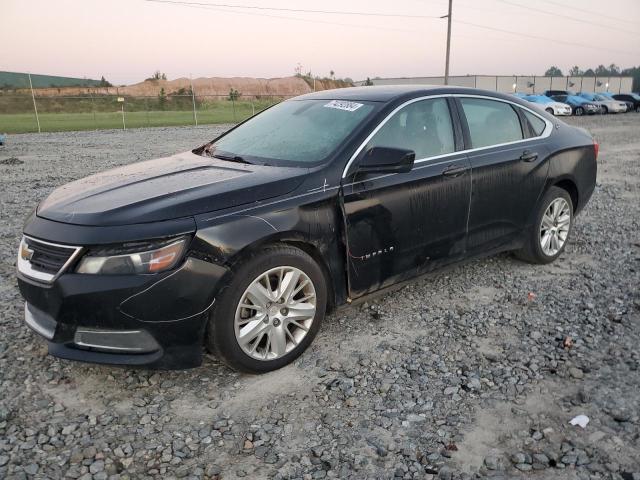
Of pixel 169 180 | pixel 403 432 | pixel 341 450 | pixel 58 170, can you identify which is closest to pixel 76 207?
pixel 169 180

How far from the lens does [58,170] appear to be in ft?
36.4

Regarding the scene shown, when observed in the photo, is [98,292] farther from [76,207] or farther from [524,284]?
[524,284]

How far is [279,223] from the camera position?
306 cm

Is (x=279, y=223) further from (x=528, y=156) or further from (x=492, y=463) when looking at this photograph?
(x=528, y=156)

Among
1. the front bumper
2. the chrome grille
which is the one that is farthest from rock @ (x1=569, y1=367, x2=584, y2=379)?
the chrome grille

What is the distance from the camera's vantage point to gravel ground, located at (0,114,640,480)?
8.07ft

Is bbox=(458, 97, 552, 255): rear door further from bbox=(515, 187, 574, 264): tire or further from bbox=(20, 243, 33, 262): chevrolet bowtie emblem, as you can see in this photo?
bbox=(20, 243, 33, 262): chevrolet bowtie emblem

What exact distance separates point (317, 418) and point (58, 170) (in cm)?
1025

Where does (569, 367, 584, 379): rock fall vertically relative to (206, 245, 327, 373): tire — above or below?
below

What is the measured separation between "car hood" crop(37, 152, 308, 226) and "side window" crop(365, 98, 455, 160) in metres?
0.78

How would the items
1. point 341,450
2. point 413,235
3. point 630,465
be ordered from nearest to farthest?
point 630,465 → point 341,450 → point 413,235

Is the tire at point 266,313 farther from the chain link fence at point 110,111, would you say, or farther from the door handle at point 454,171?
the chain link fence at point 110,111

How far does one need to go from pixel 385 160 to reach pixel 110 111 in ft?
132

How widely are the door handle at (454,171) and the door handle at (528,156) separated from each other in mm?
803
